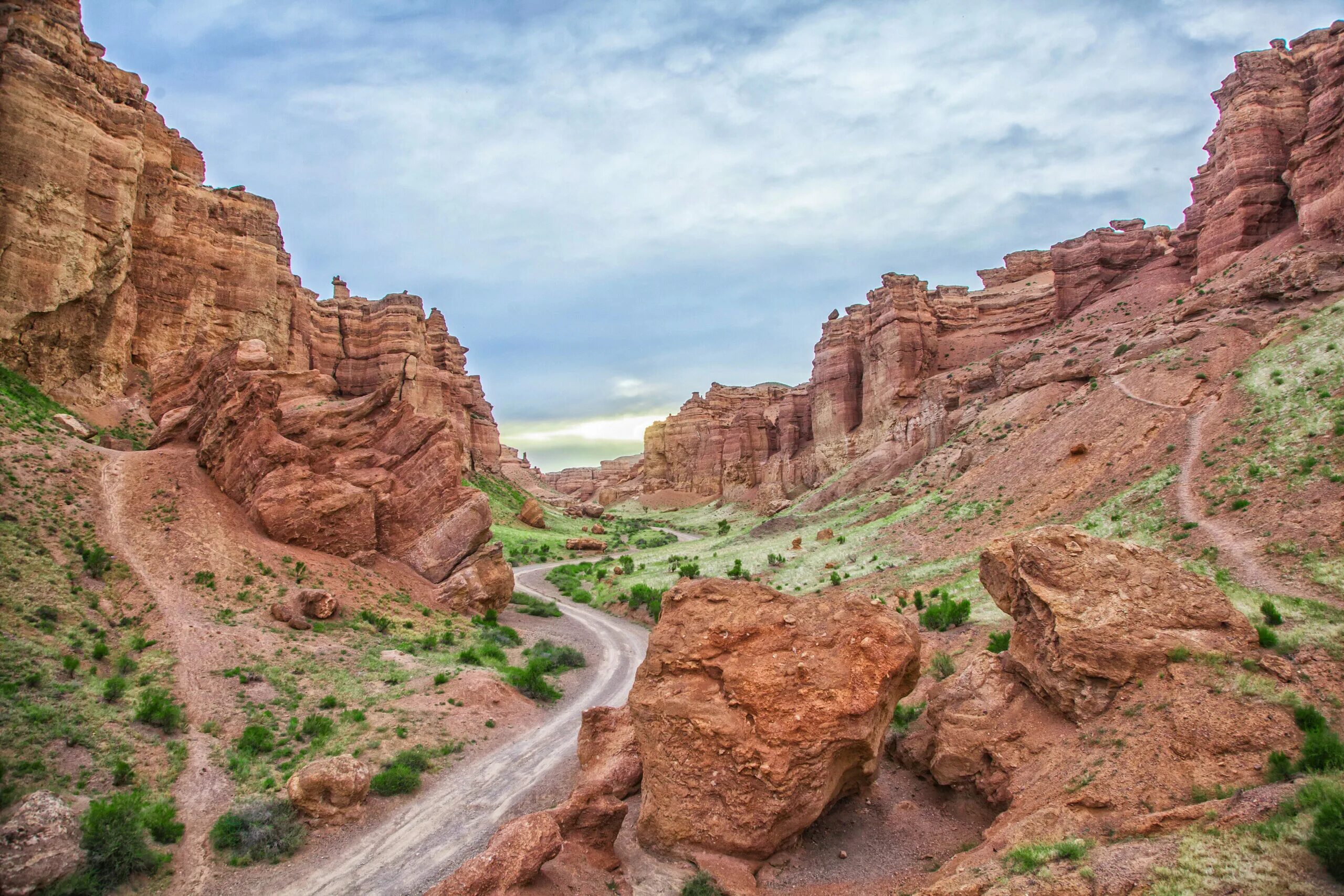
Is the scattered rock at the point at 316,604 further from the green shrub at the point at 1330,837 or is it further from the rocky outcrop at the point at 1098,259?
the rocky outcrop at the point at 1098,259

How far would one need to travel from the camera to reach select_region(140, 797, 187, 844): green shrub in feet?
40.3

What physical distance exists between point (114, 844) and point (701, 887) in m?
10.0

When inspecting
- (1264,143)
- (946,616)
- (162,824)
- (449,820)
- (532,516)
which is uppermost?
(1264,143)

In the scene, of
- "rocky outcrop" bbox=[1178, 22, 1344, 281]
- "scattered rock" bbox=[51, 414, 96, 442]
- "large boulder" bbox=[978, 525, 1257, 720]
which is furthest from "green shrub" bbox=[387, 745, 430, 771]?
"rocky outcrop" bbox=[1178, 22, 1344, 281]

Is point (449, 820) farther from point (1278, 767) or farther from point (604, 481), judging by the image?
point (604, 481)

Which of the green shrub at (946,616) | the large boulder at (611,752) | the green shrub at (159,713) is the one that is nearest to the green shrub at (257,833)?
the green shrub at (159,713)

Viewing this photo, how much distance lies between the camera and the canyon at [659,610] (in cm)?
1084

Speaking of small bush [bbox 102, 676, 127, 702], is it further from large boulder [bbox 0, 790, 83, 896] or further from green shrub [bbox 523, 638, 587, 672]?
green shrub [bbox 523, 638, 587, 672]

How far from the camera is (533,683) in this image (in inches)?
926

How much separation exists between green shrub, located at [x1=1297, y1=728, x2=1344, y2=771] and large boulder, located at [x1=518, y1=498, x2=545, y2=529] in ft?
237

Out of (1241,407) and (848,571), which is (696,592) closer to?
(848,571)

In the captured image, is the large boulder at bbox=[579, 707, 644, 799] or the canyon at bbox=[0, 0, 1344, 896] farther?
the large boulder at bbox=[579, 707, 644, 799]

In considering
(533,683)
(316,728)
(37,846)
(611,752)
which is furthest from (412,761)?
(37,846)

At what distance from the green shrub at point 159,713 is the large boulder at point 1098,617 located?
19327 mm
